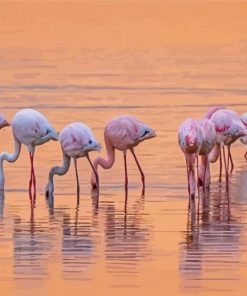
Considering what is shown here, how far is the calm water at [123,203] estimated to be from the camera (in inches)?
508

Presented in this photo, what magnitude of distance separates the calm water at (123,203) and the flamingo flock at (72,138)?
20cm

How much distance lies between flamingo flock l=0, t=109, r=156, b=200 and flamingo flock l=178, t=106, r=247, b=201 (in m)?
0.73

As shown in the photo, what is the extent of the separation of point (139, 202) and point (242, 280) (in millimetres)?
4661

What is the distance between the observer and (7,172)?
19781mm

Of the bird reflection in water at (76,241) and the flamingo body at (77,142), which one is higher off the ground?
the flamingo body at (77,142)

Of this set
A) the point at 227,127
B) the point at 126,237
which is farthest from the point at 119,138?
the point at 126,237

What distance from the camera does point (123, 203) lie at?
1720cm

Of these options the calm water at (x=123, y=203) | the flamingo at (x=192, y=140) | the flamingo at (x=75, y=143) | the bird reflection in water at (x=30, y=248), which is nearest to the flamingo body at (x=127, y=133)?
the calm water at (x=123, y=203)

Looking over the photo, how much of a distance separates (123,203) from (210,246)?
304 cm

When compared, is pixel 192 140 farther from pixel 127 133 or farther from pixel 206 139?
pixel 127 133

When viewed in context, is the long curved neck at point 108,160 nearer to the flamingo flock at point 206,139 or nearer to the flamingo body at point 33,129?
the flamingo body at point 33,129

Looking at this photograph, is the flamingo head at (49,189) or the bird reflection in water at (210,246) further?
the flamingo head at (49,189)

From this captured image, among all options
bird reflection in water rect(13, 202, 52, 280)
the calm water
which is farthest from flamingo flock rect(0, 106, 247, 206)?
bird reflection in water rect(13, 202, 52, 280)

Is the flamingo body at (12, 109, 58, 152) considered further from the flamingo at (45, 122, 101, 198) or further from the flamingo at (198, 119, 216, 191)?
the flamingo at (198, 119, 216, 191)
